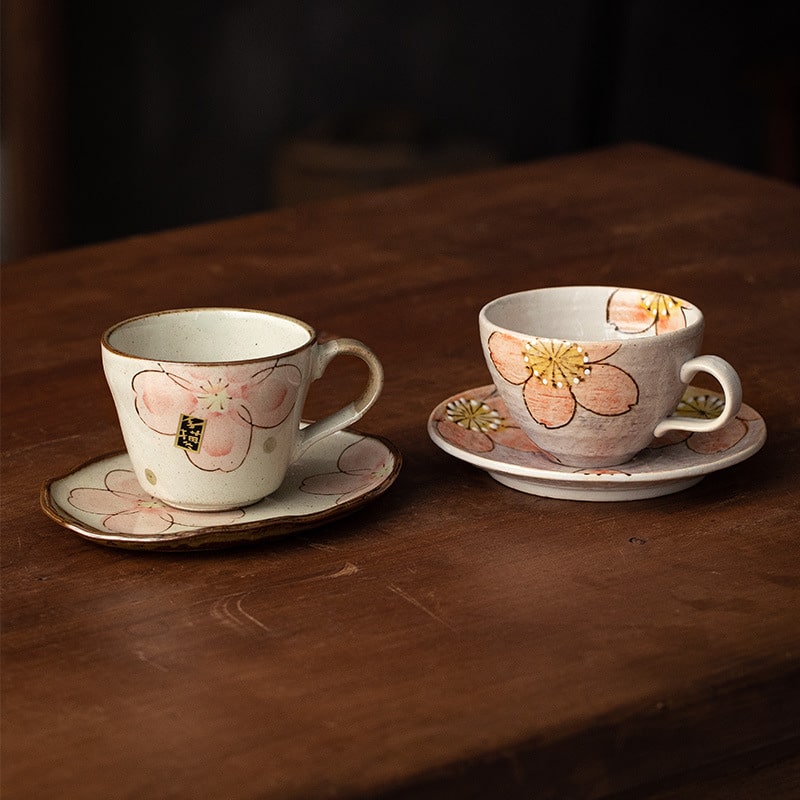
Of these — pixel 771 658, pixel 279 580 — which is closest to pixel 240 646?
pixel 279 580

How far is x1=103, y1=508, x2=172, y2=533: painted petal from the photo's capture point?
570 mm

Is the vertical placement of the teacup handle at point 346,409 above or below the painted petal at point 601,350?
below

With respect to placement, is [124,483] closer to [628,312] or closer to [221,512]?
[221,512]

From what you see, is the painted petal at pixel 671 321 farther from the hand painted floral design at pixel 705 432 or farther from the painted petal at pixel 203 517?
the painted petal at pixel 203 517

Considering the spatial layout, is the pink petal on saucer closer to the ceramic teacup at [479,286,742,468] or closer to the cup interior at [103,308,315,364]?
the cup interior at [103,308,315,364]

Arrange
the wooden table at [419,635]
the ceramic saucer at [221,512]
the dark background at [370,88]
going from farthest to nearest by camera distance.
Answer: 1. the dark background at [370,88]
2. the ceramic saucer at [221,512]
3. the wooden table at [419,635]

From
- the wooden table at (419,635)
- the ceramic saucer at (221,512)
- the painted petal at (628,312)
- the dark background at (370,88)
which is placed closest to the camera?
the wooden table at (419,635)

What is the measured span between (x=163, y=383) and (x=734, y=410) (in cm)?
25

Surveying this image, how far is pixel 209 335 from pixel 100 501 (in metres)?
0.10

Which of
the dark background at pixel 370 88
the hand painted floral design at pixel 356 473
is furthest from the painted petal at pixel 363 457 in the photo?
the dark background at pixel 370 88


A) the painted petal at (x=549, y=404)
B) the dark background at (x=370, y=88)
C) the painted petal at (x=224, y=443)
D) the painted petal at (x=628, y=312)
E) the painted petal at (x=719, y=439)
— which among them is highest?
the painted petal at (x=628, y=312)

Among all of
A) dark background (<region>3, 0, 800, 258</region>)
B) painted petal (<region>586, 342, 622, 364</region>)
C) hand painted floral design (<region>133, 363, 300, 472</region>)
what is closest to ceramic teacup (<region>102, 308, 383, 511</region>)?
hand painted floral design (<region>133, 363, 300, 472</region>)

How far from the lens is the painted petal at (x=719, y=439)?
63 cm

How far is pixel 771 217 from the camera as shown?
1166 mm
